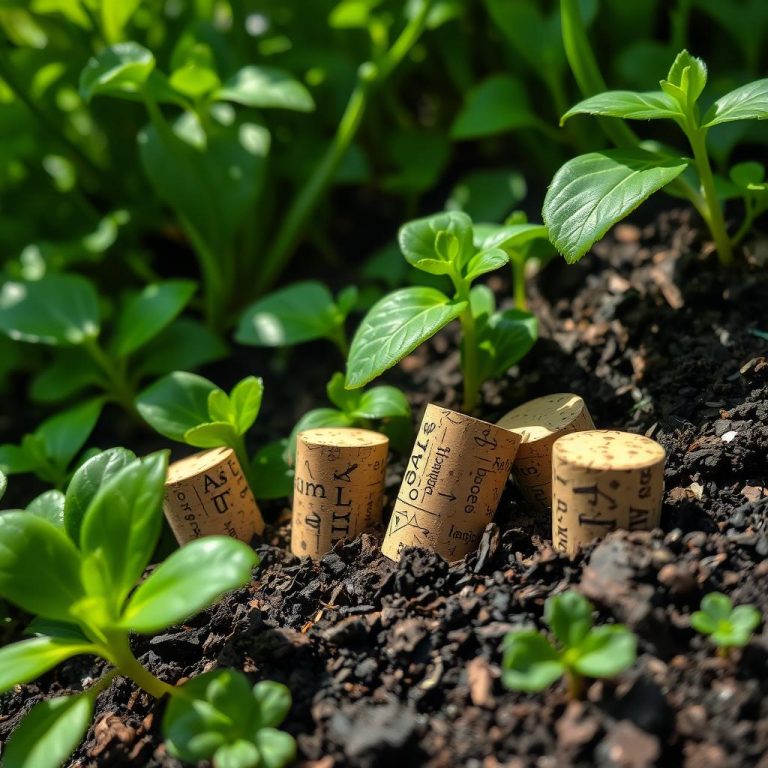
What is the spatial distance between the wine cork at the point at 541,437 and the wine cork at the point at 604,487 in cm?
11

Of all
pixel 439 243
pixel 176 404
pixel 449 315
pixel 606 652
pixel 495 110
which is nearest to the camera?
pixel 606 652

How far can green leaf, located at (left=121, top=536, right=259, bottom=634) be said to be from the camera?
0.91 meters

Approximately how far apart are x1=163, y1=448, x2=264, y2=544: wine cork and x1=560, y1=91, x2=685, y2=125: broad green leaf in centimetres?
75

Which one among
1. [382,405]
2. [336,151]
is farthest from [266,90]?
[382,405]

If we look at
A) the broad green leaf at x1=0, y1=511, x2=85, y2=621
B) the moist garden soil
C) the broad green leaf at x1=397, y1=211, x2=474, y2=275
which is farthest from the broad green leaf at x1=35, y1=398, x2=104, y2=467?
the broad green leaf at x1=397, y1=211, x2=474, y2=275

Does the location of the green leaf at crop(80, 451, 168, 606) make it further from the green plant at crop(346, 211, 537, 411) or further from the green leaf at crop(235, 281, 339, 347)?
the green leaf at crop(235, 281, 339, 347)

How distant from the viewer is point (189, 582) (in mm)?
948

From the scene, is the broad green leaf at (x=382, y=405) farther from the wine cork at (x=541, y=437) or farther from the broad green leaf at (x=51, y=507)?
the broad green leaf at (x=51, y=507)

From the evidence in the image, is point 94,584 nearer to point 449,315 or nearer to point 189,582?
point 189,582

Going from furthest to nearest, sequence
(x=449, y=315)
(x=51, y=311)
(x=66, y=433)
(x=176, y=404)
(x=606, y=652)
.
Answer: (x=51, y=311), (x=66, y=433), (x=176, y=404), (x=449, y=315), (x=606, y=652)

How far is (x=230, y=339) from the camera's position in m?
2.03

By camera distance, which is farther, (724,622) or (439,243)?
(439,243)

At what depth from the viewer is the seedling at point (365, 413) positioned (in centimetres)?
137

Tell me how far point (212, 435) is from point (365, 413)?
246 millimetres
